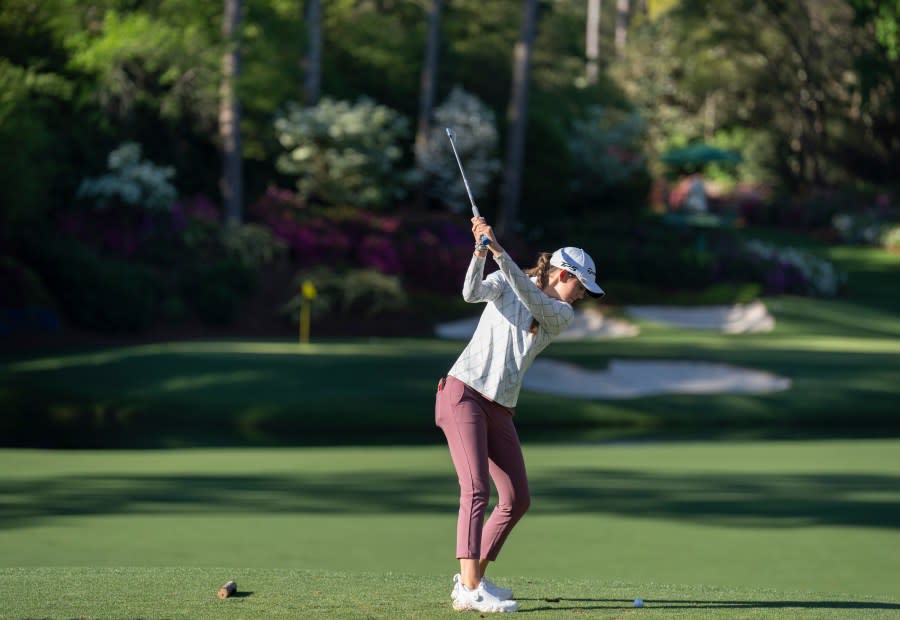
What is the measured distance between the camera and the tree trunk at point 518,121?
31812 millimetres

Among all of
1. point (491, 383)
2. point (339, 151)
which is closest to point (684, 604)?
point (491, 383)

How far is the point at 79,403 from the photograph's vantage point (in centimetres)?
1725

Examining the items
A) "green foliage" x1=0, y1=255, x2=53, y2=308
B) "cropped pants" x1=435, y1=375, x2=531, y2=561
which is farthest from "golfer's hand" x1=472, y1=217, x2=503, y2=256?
"green foliage" x1=0, y1=255, x2=53, y2=308

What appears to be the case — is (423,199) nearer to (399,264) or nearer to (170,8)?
(399,264)

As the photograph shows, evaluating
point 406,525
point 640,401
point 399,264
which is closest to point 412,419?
point 640,401

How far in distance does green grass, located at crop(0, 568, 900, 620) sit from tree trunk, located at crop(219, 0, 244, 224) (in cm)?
2055

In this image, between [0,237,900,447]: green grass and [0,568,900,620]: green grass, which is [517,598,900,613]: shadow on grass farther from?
[0,237,900,447]: green grass

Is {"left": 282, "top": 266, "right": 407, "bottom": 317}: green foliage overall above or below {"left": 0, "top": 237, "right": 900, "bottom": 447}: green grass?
above

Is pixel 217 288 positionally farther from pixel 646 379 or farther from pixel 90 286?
pixel 646 379

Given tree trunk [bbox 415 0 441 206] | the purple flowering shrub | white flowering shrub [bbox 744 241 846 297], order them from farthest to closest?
1. tree trunk [bbox 415 0 441 206]
2. white flowering shrub [bbox 744 241 846 297]
3. the purple flowering shrub

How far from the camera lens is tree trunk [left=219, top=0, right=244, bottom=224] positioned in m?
26.8

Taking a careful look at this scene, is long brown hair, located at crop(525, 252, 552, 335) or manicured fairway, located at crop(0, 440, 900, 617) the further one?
manicured fairway, located at crop(0, 440, 900, 617)

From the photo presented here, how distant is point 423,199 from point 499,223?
1896 millimetres

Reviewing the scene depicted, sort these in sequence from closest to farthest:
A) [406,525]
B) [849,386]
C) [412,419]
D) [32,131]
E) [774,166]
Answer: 1. [406,525]
2. [412,419]
3. [849,386]
4. [32,131]
5. [774,166]
